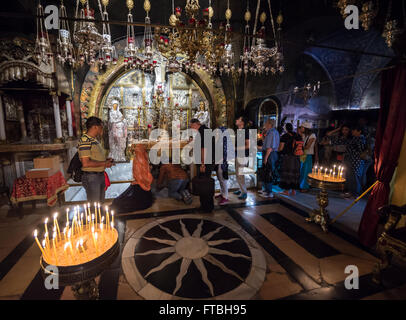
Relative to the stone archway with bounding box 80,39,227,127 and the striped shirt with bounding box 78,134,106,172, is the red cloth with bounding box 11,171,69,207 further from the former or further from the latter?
the stone archway with bounding box 80,39,227,127

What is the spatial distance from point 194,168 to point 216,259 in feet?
10.1

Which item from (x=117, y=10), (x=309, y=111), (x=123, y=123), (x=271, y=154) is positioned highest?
(x=117, y=10)

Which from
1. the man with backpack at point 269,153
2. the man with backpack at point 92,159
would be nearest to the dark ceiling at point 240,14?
the man with backpack at point 269,153

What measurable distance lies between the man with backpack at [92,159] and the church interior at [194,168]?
2 cm

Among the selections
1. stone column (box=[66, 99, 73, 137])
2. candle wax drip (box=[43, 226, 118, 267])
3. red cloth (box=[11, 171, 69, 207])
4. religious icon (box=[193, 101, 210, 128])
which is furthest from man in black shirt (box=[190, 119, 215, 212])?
stone column (box=[66, 99, 73, 137])

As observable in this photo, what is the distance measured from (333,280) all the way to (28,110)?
8.53 metres

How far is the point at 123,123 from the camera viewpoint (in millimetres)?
9133

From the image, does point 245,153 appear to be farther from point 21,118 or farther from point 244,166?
A: point 21,118

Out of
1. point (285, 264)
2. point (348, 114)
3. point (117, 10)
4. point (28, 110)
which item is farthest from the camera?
point (348, 114)

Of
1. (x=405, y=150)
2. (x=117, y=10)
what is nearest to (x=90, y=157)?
(x=405, y=150)

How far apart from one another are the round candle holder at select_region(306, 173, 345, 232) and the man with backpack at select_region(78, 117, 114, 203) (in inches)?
154

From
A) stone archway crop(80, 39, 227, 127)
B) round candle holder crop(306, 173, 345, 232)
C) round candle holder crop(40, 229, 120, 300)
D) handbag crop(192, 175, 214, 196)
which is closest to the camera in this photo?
round candle holder crop(40, 229, 120, 300)

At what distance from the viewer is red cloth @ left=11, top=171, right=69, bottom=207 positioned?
13.4ft
